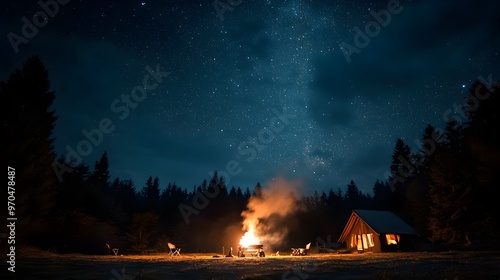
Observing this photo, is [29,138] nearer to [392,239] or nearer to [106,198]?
[106,198]

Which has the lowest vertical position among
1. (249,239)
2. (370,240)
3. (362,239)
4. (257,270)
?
(257,270)

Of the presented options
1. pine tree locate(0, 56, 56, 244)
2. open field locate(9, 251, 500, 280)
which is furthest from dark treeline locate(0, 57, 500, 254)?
open field locate(9, 251, 500, 280)

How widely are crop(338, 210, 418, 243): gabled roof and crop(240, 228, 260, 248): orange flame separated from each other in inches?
517

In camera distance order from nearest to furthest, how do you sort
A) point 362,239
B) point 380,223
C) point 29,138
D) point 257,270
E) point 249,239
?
point 257,270, point 29,138, point 249,239, point 380,223, point 362,239

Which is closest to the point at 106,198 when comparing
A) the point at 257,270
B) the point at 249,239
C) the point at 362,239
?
the point at 249,239

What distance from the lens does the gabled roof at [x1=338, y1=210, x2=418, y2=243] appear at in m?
37.5

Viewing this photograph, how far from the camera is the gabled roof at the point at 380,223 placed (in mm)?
37500

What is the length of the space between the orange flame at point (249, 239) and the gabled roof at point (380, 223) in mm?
13143

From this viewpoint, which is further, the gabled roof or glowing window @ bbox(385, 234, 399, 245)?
→ the gabled roof

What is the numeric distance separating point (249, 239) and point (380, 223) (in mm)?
16237

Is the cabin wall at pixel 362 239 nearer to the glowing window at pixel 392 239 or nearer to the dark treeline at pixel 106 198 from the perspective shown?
the glowing window at pixel 392 239

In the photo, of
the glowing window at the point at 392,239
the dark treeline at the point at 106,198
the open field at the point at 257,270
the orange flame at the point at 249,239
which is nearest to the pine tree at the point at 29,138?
the dark treeline at the point at 106,198

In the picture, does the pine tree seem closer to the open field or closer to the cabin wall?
the open field

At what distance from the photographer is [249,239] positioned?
36969mm
